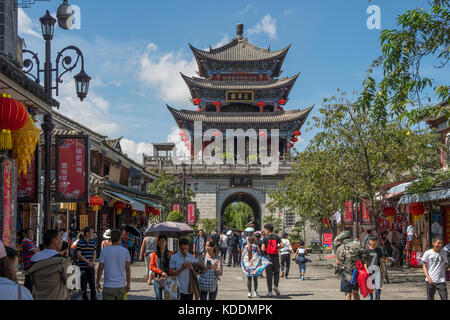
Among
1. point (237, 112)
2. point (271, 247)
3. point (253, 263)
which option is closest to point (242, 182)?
point (237, 112)

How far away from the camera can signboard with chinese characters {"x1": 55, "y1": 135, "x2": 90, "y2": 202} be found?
12.2 metres

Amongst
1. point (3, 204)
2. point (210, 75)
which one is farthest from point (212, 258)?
point (210, 75)

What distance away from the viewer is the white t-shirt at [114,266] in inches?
296

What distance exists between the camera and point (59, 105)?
10703 millimetres

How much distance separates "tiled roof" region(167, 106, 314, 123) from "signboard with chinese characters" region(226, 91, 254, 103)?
4.98 ft

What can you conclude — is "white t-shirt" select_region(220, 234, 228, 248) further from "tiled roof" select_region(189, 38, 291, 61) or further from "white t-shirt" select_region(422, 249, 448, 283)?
"tiled roof" select_region(189, 38, 291, 61)

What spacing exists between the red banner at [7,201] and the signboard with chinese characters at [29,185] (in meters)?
1.45

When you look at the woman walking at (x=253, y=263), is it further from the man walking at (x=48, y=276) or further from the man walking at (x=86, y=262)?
the man walking at (x=48, y=276)

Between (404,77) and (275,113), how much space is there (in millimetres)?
36619

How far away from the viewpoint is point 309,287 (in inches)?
572

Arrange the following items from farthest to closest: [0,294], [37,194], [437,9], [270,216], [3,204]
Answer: [270,216] < [37,194] < [437,9] < [3,204] < [0,294]

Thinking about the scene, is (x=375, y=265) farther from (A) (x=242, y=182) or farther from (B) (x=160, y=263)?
(A) (x=242, y=182)

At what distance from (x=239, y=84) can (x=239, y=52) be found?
3719mm

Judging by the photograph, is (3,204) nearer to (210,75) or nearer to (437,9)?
(437,9)
